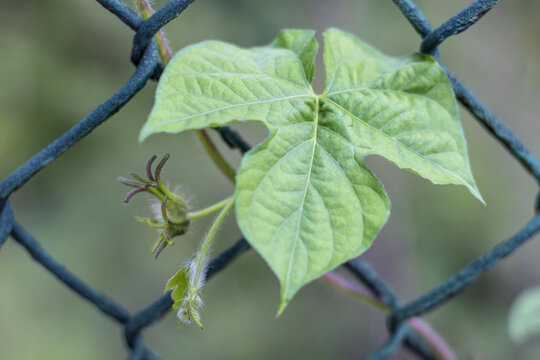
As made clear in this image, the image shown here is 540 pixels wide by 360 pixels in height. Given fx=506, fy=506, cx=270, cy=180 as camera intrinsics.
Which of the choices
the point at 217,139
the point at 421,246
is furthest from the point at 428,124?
the point at 421,246

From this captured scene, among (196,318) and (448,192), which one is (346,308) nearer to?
(448,192)

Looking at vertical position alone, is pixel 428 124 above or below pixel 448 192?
above

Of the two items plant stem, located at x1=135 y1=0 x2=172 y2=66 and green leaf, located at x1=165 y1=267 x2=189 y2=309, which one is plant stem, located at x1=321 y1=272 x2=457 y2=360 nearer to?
green leaf, located at x1=165 y1=267 x2=189 y2=309

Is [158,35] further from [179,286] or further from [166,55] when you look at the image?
[179,286]

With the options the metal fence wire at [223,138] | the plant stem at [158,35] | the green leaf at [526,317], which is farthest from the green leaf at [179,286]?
the green leaf at [526,317]

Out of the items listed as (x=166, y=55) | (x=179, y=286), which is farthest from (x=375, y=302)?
(x=166, y=55)

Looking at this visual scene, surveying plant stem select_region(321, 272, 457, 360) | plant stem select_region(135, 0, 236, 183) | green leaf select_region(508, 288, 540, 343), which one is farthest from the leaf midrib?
green leaf select_region(508, 288, 540, 343)
